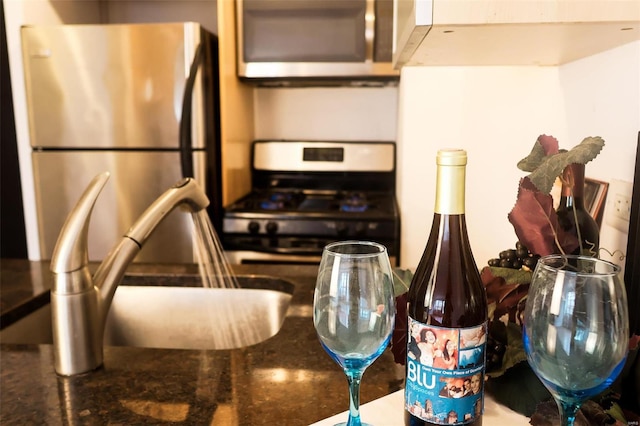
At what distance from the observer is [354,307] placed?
54cm

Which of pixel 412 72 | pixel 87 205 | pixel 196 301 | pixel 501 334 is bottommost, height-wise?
pixel 196 301

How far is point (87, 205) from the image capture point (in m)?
0.78

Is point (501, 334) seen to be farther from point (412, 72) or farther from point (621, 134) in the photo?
point (412, 72)

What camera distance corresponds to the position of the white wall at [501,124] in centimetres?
79

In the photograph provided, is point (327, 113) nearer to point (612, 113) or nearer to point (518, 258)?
point (612, 113)

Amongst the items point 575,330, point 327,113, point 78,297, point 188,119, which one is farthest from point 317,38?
point 575,330

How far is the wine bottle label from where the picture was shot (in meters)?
0.54

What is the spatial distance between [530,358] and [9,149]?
224 centimetres

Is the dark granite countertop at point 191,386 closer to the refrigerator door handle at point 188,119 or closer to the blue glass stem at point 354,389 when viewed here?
the blue glass stem at point 354,389

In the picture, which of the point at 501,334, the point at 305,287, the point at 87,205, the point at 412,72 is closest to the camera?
the point at 501,334

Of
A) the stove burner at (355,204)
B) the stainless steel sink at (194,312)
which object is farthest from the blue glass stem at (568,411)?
the stove burner at (355,204)

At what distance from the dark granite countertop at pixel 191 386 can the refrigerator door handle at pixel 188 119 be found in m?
1.21

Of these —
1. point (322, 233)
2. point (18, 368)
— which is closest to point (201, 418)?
point (18, 368)

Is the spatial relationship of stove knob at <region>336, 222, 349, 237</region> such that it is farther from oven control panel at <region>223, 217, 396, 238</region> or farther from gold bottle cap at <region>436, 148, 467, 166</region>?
gold bottle cap at <region>436, 148, 467, 166</region>
